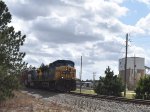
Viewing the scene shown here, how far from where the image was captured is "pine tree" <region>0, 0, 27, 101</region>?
30.3 m

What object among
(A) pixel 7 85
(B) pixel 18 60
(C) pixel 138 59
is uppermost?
(C) pixel 138 59

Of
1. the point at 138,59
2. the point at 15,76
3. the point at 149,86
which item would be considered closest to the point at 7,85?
the point at 15,76

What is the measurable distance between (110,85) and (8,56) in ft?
61.2

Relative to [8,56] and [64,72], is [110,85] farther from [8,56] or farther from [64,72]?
[8,56]

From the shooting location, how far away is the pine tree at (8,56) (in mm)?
30344

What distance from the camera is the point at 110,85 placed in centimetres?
4994

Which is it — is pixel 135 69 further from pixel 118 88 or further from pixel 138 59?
pixel 118 88

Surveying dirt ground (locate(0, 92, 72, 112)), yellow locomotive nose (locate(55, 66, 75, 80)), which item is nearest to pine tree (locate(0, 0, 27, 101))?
dirt ground (locate(0, 92, 72, 112))

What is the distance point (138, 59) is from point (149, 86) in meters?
98.3

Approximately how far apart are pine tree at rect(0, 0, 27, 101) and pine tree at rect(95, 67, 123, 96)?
14594mm

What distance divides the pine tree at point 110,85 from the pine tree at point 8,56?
14594 millimetres

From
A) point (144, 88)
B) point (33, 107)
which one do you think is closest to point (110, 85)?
point (144, 88)

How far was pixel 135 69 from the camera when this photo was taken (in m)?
134

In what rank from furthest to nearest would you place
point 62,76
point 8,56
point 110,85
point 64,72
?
point 64,72 < point 62,76 < point 110,85 < point 8,56
